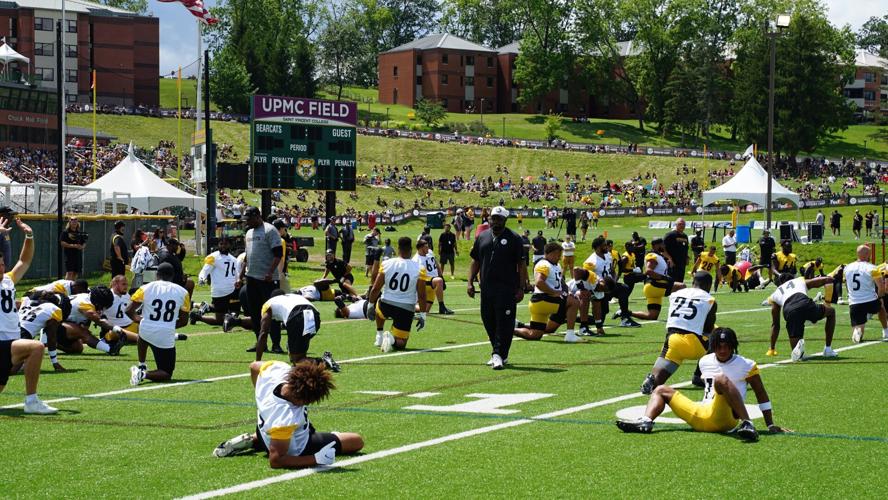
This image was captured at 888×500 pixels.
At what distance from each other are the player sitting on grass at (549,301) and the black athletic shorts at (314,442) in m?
9.33

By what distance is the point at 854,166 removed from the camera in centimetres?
9650

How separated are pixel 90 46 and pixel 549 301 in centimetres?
9712

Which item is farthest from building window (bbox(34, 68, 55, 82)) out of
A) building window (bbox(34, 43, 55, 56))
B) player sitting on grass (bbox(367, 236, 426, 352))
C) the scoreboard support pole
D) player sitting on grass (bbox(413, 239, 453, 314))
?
player sitting on grass (bbox(367, 236, 426, 352))

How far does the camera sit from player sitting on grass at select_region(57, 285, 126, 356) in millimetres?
17516

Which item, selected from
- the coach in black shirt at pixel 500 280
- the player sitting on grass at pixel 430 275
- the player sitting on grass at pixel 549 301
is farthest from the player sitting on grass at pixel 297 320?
the player sitting on grass at pixel 430 275

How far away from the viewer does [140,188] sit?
144 ft

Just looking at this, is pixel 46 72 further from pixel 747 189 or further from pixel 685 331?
pixel 685 331

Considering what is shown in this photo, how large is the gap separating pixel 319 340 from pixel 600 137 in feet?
353

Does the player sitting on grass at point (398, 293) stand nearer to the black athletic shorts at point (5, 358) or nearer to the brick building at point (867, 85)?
the black athletic shorts at point (5, 358)

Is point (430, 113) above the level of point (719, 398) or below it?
above

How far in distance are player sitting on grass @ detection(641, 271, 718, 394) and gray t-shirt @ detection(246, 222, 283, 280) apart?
666 cm

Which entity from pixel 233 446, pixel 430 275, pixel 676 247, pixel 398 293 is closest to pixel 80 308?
pixel 398 293

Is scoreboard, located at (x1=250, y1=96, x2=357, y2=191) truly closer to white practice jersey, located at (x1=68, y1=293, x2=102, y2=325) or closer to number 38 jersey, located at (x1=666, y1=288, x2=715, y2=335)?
white practice jersey, located at (x1=68, y1=293, x2=102, y2=325)

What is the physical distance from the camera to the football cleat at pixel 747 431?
10062 millimetres
